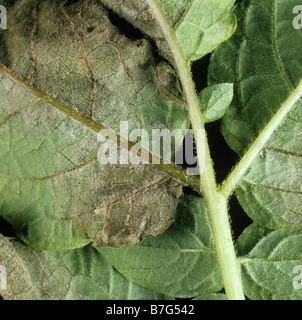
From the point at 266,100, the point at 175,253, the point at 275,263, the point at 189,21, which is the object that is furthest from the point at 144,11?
the point at 275,263

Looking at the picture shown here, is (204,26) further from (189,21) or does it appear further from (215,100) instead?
(215,100)

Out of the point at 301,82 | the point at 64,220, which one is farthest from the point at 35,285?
the point at 301,82

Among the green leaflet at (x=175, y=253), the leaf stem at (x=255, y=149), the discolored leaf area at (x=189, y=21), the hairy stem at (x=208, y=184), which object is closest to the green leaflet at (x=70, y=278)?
the green leaflet at (x=175, y=253)

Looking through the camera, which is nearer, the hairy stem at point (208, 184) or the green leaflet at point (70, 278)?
the hairy stem at point (208, 184)

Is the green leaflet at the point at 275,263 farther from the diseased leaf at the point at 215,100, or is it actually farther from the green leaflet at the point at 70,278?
the diseased leaf at the point at 215,100

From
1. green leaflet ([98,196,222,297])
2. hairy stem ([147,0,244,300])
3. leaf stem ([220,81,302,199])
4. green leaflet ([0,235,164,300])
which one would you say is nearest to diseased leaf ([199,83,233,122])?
hairy stem ([147,0,244,300])

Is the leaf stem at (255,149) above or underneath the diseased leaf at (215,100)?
underneath

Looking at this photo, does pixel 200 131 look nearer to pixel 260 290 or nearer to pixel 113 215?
pixel 113 215
